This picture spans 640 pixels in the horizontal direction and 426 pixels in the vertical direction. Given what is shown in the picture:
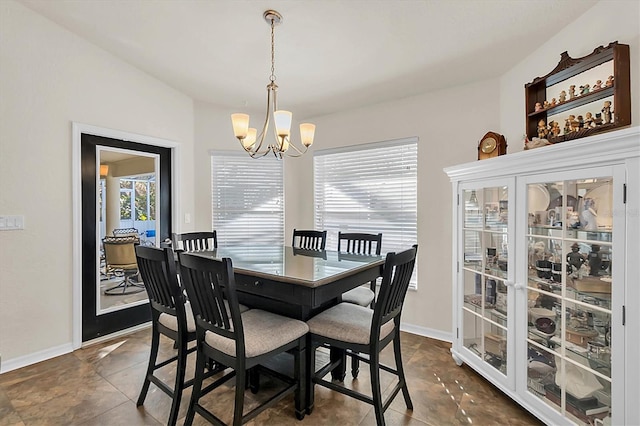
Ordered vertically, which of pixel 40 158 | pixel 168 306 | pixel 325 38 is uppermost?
pixel 325 38

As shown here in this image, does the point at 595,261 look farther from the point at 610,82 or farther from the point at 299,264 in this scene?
the point at 299,264

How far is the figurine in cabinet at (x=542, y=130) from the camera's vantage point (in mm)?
2178

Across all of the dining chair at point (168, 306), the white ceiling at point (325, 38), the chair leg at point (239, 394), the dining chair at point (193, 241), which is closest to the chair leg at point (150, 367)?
the dining chair at point (168, 306)

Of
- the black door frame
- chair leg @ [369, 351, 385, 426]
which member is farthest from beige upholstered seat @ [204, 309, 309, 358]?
the black door frame

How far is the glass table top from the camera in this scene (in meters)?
1.79

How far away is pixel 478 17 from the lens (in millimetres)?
2043

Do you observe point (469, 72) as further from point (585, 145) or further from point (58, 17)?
point (58, 17)

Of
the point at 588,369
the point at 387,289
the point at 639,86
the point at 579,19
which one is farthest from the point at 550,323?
the point at 579,19

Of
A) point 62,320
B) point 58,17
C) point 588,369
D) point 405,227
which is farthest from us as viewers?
point 405,227

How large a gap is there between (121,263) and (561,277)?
3.71m

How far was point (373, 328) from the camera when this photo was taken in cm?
176

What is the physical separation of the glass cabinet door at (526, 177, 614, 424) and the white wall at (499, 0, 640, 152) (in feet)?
1.76

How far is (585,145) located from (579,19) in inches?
42.0

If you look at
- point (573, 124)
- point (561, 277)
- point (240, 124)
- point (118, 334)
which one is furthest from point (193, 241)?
point (573, 124)
